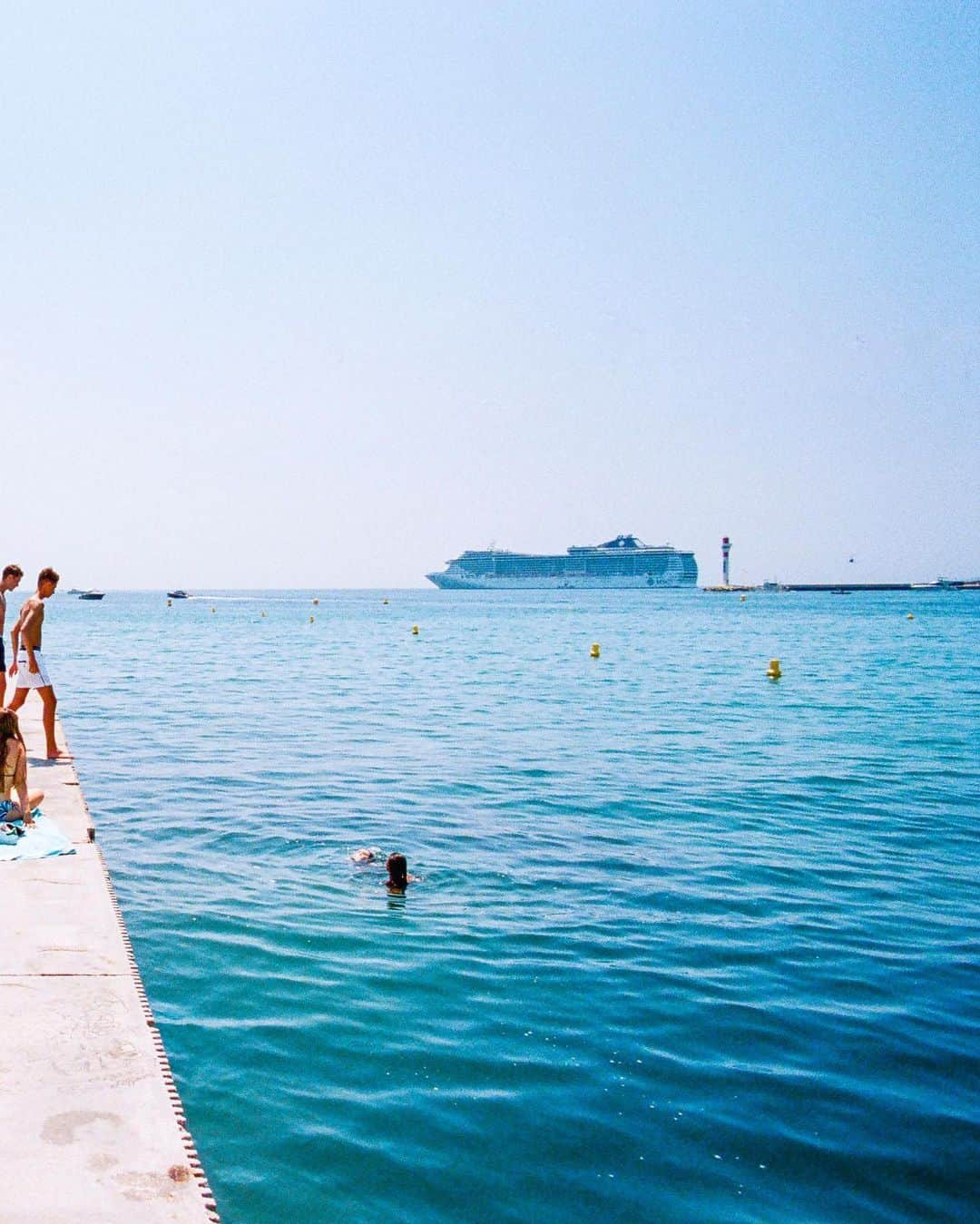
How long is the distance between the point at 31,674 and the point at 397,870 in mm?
5618

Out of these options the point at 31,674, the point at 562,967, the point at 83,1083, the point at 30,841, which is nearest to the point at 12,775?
the point at 30,841

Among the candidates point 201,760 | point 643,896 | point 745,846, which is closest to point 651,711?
point 201,760

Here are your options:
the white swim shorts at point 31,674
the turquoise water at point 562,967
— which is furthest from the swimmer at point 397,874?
the white swim shorts at point 31,674

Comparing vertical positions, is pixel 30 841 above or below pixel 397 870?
above

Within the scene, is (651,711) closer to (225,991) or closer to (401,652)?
(225,991)

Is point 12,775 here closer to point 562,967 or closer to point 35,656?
point 35,656

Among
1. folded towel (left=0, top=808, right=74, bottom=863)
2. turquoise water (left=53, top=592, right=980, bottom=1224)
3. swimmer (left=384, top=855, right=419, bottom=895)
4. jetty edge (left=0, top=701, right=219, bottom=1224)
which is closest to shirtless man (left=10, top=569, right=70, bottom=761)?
turquoise water (left=53, top=592, right=980, bottom=1224)

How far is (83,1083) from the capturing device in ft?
14.2

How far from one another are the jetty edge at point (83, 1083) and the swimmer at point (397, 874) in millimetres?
3119

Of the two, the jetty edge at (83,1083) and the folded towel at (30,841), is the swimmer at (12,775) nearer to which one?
the folded towel at (30,841)

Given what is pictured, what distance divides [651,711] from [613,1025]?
18.3 metres

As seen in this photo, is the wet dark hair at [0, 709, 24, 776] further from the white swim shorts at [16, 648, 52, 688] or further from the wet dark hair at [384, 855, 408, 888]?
the white swim shorts at [16, 648, 52, 688]

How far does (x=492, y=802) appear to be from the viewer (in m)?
14.0

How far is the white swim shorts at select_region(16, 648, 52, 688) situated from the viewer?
12.5m
